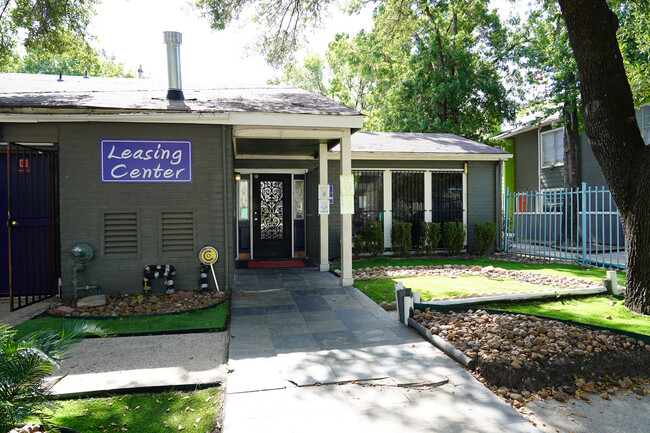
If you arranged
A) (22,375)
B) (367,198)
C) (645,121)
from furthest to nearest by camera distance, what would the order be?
(645,121), (367,198), (22,375)

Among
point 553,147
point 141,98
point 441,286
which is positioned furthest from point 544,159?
point 141,98

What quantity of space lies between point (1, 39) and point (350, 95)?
1021 inches

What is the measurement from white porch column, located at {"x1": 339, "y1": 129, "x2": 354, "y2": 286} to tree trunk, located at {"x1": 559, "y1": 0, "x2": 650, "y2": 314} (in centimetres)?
353

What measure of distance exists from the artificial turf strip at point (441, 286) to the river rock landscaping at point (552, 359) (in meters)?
2.07

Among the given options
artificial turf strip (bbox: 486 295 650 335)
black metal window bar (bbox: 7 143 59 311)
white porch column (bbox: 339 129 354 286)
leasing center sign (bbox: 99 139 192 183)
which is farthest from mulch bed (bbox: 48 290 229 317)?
artificial turf strip (bbox: 486 295 650 335)

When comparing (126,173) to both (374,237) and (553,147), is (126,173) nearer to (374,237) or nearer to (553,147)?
(374,237)

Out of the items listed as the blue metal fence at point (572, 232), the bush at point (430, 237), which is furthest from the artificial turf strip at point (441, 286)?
the bush at point (430, 237)

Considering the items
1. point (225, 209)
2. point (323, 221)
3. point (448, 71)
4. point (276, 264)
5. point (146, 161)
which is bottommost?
point (276, 264)

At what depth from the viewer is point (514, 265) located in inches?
396

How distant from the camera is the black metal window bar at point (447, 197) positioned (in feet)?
39.1

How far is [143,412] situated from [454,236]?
9.87m

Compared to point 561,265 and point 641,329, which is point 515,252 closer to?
point 561,265

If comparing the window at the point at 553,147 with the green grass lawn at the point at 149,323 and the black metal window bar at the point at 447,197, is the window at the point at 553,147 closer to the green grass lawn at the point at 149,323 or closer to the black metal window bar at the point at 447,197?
the black metal window bar at the point at 447,197

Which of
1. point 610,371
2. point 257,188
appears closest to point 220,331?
point 610,371
